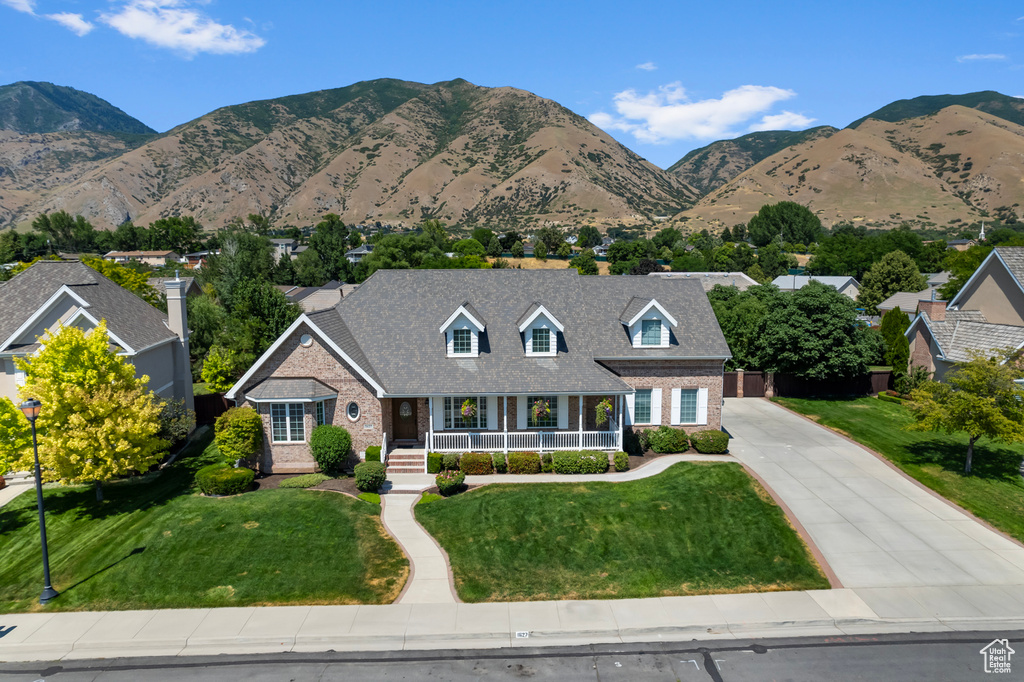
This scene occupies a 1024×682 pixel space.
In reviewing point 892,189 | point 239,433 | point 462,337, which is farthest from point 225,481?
point 892,189

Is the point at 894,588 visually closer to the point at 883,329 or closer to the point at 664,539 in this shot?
the point at 664,539

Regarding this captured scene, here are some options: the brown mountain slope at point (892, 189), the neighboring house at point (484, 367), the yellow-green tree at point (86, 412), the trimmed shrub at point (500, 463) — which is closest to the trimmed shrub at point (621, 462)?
the neighboring house at point (484, 367)

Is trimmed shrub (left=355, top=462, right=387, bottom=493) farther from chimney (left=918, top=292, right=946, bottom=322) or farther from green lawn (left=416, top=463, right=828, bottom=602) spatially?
chimney (left=918, top=292, right=946, bottom=322)

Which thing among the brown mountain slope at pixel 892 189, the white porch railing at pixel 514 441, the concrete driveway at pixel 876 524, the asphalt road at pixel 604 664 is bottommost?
the asphalt road at pixel 604 664

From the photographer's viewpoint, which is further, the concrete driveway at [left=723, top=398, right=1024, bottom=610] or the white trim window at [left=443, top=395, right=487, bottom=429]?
the white trim window at [left=443, top=395, right=487, bottom=429]

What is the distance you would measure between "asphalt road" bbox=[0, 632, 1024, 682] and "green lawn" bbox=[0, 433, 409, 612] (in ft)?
7.85

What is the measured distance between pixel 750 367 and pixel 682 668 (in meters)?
29.3

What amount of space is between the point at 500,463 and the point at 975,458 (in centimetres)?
2097

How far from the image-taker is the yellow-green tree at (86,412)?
62.0 feet

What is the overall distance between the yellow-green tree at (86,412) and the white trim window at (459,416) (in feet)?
36.8

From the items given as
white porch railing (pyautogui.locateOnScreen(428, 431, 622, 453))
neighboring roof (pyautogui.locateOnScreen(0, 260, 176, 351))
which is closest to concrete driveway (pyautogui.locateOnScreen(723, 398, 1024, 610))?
white porch railing (pyautogui.locateOnScreen(428, 431, 622, 453))

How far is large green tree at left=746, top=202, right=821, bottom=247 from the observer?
132750 mm

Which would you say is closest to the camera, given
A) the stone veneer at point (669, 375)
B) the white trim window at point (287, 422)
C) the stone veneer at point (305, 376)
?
the white trim window at point (287, 422)

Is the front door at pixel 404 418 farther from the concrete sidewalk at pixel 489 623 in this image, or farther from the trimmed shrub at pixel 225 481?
the concrete sidewalk at pixel 489 623
